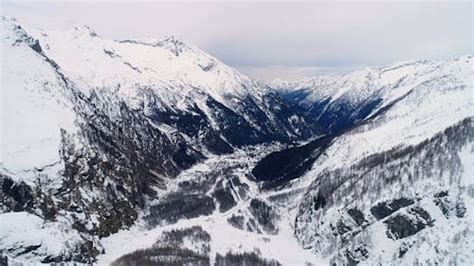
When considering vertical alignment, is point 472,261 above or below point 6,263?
below
